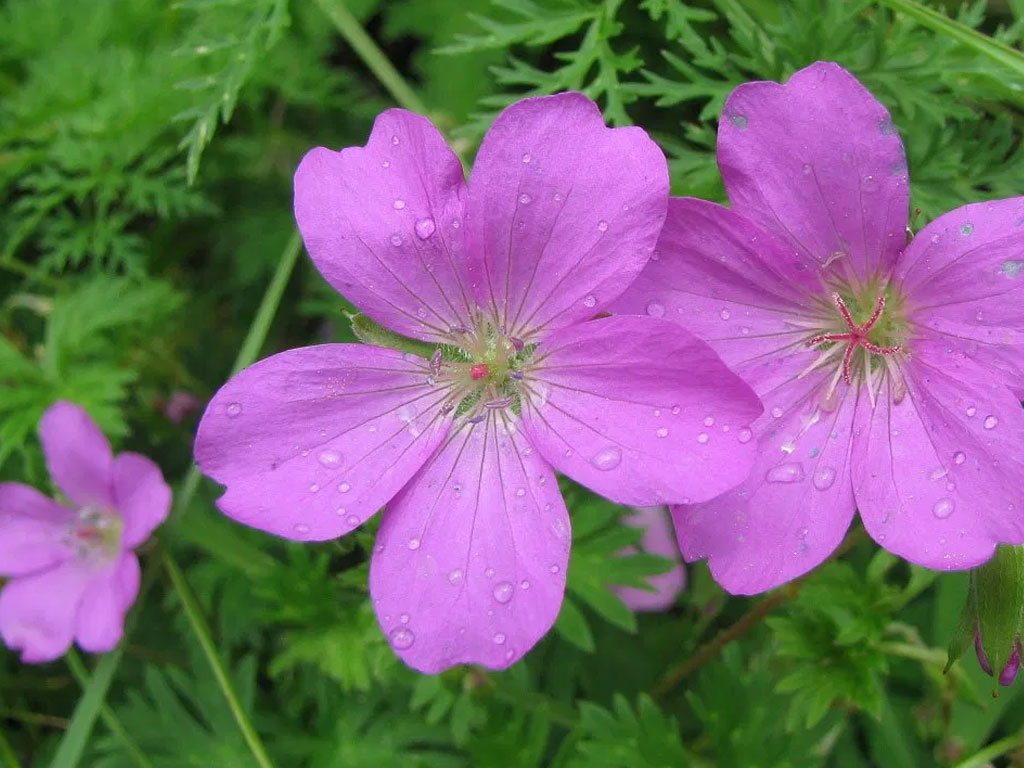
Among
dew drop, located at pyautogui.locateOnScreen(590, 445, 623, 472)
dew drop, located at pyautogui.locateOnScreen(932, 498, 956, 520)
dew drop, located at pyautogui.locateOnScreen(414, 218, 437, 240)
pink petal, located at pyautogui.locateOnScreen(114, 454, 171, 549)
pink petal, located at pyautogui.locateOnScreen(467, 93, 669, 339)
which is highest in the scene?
pink petal, located at pyautogui.locateOnScreen(467, 93, 669, 339)

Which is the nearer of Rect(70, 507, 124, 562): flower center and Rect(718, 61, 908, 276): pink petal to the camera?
Rect(718, 61, 908, 276): pink petal

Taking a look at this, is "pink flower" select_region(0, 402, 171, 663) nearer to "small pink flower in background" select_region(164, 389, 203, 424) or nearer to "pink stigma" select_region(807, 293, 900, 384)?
"small pink flower in background" select_region(164, 389, 203, 424)

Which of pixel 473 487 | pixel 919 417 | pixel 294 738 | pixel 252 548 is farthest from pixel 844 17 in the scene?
pixel 294 738

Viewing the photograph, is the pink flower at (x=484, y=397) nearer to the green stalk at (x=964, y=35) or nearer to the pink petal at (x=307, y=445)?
the pink petal at (x=307, y=445)

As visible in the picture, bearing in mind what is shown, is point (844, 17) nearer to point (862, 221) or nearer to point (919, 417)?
point (862, 221)

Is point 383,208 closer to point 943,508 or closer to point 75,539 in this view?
point 943,508

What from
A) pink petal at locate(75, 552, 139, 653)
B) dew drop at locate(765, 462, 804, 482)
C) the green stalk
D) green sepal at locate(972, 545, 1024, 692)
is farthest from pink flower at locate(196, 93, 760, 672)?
pink petal at locate(75, 552, 139, 653)

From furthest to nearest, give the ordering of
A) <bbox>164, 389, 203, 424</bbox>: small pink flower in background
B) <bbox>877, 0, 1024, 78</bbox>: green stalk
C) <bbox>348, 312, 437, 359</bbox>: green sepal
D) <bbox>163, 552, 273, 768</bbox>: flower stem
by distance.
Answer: <bbox>164, 389, 203, 424</bbox>: small pink flower in background → <bbox>163, 552, 273, 768</bbox>: flower stem → <bbox>877, 0, 1024, 78</bbox>: green stalk → <bbox>348, 312, 437, 359</bbox>: green sepal

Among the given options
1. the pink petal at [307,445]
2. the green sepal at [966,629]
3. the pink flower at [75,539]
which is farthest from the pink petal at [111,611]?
the green sepal at [966,629]
